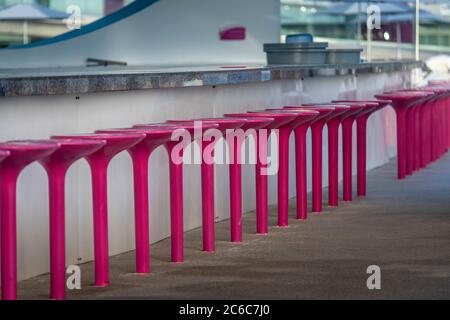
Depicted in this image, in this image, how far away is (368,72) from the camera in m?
12.6

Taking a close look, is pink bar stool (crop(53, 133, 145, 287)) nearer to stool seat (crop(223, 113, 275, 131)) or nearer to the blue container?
stool seat (crop(223, 113, 275, 131))

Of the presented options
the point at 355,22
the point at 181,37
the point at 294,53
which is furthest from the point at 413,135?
the point at 355,22

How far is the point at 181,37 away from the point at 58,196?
8.82m

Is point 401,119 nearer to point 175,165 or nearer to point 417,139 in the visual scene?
point 417,139

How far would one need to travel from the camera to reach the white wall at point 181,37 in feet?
45.2

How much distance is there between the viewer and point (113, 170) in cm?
734

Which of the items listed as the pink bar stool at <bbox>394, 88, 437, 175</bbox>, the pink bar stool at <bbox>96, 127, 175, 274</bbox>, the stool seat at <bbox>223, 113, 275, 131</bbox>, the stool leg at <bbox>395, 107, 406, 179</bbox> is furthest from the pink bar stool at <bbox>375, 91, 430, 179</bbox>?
the pink bar stool at <bbox>96, 127, 175, 274</bbox>

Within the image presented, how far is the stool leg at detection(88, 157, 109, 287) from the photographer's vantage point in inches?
248

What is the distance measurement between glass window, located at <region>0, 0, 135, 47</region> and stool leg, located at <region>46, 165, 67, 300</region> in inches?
356

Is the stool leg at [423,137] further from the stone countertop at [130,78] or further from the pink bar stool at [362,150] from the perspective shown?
the pink bar stool at [362,150]

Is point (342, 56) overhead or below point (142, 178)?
overhead

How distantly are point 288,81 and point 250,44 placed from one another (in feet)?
15.2
